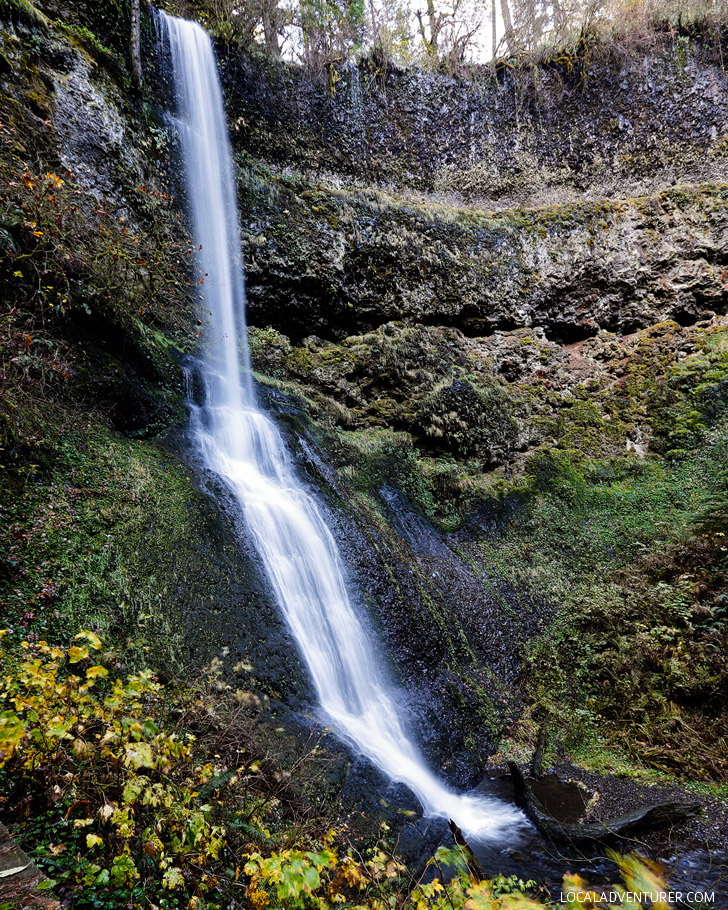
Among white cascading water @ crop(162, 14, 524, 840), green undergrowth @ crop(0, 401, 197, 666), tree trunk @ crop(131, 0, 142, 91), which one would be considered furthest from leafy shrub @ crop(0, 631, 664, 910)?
tree trunk @ crop(131, 0, 142, 91)

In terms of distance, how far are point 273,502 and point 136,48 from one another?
9961 mm

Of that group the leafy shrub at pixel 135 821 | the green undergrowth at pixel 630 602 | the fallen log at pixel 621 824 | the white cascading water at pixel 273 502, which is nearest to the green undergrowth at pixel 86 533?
the leafy shrub at pixel 135 821

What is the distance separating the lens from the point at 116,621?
4.06m

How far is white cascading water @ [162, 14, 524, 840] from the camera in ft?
16.8

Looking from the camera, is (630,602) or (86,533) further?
(630,602)

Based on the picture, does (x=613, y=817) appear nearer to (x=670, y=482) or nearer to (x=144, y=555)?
(x=144, y=555)

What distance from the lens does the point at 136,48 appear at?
31.2 feet

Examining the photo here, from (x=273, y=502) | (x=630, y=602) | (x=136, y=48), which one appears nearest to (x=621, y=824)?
(x=630, y=602)

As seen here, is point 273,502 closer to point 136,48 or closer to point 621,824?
point 621,824

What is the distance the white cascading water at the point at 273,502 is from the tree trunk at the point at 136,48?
80 cm

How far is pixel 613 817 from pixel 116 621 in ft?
17.3

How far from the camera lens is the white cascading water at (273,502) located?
5.11 meters

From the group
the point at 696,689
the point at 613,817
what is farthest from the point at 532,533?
the point at 613,817

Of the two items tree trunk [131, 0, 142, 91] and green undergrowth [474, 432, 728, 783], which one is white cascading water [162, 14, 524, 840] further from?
green undergrowth [474, 432, 728, 783]
